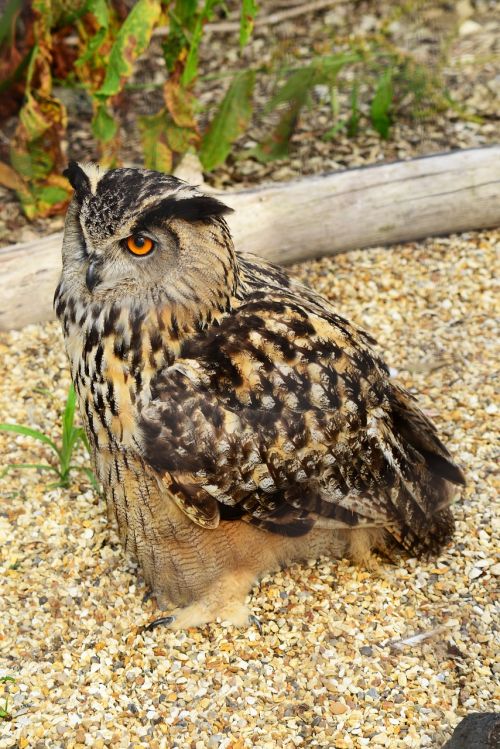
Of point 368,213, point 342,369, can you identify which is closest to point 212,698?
point 342,369

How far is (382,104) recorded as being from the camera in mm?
4637

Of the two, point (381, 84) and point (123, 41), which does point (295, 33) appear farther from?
point (123, 41)

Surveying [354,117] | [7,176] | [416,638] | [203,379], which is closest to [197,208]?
[203,379]

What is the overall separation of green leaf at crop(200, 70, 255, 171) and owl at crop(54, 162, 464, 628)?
1533 millimetres

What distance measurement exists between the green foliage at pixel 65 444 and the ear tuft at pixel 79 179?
0.81 m

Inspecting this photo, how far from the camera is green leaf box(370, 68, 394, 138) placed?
182 inches

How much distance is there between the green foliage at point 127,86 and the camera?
12.4 feet

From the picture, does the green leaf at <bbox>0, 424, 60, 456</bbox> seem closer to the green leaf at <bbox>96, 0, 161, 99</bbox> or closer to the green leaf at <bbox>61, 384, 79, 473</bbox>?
the green leaf at <bbox>61, 384, 79, 473</bbox>

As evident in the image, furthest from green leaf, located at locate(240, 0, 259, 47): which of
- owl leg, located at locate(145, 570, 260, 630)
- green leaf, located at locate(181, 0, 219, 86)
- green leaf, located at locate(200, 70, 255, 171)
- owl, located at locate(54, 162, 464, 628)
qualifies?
owl leg, located at locate(145, 570, 260, 630)

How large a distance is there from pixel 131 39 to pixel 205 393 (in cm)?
178

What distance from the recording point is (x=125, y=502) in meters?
2.72

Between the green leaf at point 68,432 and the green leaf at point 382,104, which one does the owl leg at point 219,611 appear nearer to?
the green leaf at point 68,432

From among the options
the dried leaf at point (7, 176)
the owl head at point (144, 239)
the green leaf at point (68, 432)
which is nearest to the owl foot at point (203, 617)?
the green leaf at point (68, 432)

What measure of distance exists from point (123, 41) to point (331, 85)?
123cm
